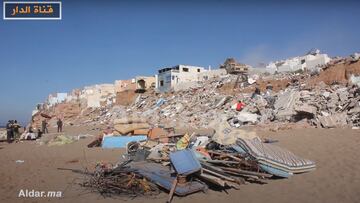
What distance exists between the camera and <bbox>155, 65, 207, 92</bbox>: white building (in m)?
47.2

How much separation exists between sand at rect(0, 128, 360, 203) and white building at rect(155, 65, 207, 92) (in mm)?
33989

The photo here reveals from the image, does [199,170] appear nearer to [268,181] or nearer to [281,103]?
[268,181]

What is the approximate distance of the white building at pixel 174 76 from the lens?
47.2 metres

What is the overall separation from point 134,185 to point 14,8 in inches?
184

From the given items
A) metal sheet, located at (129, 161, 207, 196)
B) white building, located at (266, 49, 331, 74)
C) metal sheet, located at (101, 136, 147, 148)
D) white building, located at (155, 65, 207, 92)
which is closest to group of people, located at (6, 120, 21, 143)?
metal sheet, located at (101, 136, 147, 148)

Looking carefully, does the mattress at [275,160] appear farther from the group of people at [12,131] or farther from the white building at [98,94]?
the white building at [98,94]

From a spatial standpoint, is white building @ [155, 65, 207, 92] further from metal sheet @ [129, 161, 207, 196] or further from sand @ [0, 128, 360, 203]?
metal sheet @ [129, 161, 207, 196]

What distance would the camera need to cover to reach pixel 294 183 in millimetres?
6082

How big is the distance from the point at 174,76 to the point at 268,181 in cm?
4160

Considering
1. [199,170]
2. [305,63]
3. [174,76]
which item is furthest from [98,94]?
[199,170]

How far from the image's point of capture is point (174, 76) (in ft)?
156

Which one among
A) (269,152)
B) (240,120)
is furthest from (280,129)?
(269,152)

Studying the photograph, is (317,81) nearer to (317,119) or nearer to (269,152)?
(317,119)

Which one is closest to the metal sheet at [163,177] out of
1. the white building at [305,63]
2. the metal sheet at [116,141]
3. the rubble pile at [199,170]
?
the rubble pile at [199,170]
